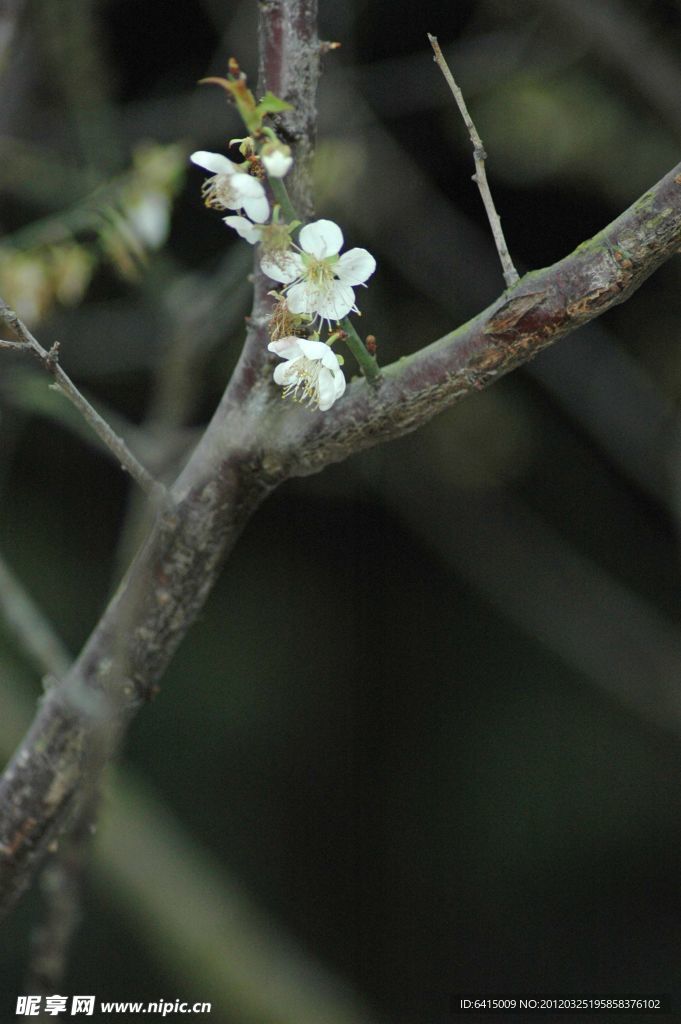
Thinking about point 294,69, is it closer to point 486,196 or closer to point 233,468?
point 486,196

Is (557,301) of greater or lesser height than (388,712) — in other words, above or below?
below

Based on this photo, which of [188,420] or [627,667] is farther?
[188,420]

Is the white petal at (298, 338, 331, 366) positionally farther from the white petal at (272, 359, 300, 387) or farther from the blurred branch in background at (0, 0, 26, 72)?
the blurred branch in background at (0, 0, 26, 72)

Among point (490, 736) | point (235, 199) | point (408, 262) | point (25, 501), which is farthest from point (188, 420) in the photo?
point (235, 199)

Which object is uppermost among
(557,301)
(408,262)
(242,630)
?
(408,262)

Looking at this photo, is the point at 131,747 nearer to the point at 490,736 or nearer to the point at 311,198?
the point at 490,736

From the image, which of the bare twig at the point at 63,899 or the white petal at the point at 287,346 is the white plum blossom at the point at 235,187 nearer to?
the white petal at the point at 287,346
